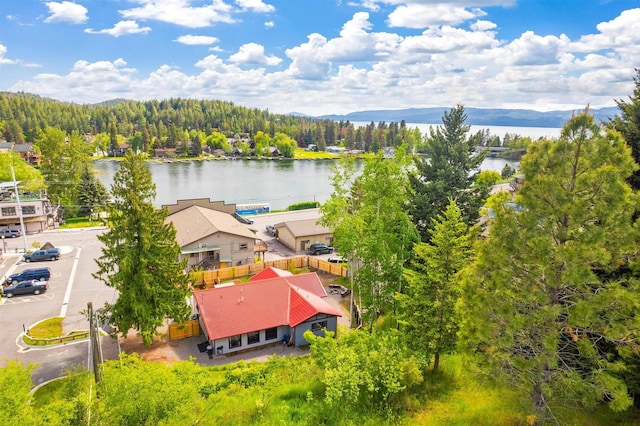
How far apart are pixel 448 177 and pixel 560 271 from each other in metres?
14.8

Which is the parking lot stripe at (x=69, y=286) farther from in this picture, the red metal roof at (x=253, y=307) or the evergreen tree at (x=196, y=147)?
the evergreen tree at (x=196, y=147)

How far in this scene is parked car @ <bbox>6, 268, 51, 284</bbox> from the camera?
30.7m

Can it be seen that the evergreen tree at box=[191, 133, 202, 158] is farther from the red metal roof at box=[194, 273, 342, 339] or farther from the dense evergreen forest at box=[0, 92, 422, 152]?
the red metal roof at box=[194, 273, 342, 339]

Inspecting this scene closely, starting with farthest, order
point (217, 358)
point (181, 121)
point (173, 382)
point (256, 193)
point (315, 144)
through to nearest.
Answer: point (181, 121) < point (315, 144) < point (256, 193) < point (217, 358) < point (173, 382)

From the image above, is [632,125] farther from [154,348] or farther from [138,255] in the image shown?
[154,348]

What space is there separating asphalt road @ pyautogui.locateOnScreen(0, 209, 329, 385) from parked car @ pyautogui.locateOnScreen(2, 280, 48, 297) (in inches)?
15.6

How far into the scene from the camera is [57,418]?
409 inches

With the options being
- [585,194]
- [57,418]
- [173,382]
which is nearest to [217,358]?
[173,382]

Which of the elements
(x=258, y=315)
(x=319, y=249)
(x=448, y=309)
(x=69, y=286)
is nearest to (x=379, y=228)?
(x=448, y=309)

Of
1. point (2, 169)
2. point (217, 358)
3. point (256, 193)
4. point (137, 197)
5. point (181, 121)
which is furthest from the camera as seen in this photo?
point (181, 121)

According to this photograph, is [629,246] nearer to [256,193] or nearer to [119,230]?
[119,230]

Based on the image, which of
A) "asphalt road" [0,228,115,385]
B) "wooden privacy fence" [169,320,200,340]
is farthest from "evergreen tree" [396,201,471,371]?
"wooden privacy fence" [169,320,200,340]

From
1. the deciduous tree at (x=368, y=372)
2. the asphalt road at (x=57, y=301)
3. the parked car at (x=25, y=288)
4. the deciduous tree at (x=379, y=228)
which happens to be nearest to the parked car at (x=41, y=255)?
the asphalt road at (x=57, y=301)

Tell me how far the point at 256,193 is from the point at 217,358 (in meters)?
63.2
